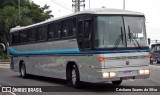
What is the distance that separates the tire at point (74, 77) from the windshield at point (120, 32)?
216 cm

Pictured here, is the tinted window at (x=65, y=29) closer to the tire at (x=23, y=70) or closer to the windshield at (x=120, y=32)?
the windshield at (x=120, y=32)

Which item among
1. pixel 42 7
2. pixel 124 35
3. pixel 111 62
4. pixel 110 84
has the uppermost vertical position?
pixel 42 7

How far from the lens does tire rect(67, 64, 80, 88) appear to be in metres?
17.1

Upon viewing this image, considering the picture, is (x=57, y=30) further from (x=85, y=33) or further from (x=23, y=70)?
(x=23, y=70)

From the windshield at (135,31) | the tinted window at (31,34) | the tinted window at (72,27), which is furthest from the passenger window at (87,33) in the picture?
the tinted window at (31,34)

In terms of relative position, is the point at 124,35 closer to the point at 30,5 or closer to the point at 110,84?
the point at 110,84

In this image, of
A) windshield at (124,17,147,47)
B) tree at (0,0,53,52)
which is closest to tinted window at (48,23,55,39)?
windshield at (124,17,147,47)

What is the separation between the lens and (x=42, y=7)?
94062mm

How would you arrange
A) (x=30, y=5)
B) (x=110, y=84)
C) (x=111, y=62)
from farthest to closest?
(x=30, y=5)
(x=110, y=84)
(x=111, y=62)

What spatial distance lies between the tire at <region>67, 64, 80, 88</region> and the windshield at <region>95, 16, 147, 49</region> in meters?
2.16

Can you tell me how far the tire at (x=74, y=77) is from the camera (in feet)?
56.0

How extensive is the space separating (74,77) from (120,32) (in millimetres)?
3039

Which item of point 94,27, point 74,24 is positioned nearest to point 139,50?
point 94,27

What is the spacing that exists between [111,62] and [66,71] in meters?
3.18
